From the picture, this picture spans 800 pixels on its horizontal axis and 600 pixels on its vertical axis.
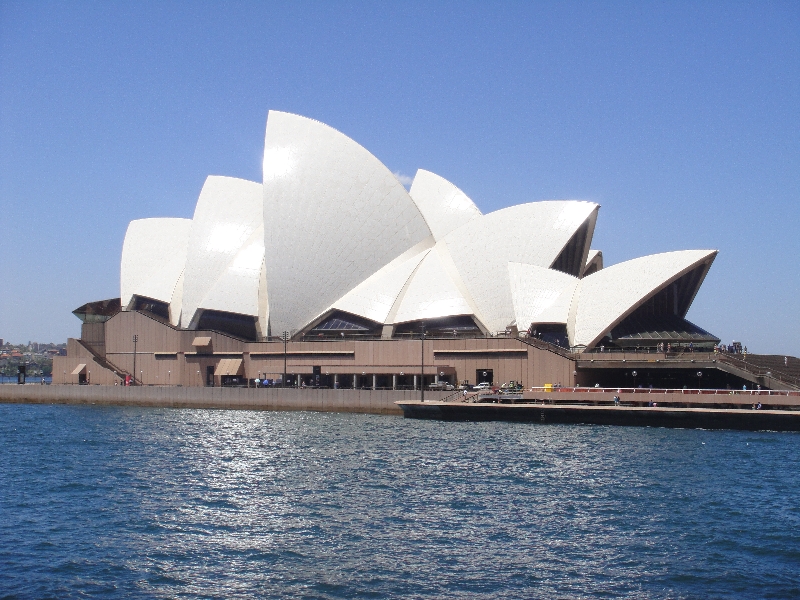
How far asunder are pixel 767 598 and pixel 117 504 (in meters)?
16.2

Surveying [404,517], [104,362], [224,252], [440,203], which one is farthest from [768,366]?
[104,362]

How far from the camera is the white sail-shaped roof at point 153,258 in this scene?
68.4 meters

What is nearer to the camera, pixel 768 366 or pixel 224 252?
pixel 768 366

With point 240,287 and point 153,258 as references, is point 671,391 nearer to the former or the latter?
point 240,287

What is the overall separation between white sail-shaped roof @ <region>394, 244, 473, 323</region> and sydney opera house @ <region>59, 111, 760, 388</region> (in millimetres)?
95

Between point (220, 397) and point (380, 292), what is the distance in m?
13.2

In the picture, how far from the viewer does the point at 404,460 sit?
30547mm

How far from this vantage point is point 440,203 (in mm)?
64750

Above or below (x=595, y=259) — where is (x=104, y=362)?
below

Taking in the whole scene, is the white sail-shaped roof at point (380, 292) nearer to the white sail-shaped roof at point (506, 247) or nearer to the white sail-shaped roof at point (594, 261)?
the white sail-shaped roof at point (506, 247)

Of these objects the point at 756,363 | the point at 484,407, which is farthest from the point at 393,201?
the point at 756,363

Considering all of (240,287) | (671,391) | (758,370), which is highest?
(240,287)

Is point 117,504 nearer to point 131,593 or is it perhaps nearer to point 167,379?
point 131,593

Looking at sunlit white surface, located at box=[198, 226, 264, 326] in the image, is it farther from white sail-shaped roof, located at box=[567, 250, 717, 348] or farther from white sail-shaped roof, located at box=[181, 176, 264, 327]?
white sail-shaped roof, located at box=[567, 250, 717, 348]
